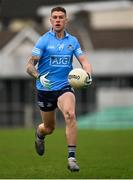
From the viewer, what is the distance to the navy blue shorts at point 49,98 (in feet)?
38.6

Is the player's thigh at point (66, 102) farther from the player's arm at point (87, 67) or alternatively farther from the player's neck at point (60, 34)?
the player's neck at point (60, 34)

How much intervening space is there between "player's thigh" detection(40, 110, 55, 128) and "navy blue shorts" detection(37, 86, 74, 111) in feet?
0.28

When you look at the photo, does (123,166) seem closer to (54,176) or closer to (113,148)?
(54,176)

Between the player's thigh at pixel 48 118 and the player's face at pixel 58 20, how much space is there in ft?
4.67

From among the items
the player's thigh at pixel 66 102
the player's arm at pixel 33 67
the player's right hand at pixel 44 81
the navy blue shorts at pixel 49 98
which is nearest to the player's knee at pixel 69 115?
the player's thigh at pixel 66 102

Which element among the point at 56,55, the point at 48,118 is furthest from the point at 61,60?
the point at 48,118

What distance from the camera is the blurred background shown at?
4556cm

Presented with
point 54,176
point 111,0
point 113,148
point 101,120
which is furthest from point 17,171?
point 111,0

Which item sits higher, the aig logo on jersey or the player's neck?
the player's neck

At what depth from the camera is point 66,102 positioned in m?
11.4

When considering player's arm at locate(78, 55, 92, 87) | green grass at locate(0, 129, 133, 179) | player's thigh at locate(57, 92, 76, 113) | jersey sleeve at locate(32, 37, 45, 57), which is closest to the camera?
green grass at locate(0, 129, 133, 179)

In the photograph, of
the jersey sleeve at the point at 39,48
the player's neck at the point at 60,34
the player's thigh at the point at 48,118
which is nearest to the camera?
the jersey sleeve at the point at 39,48

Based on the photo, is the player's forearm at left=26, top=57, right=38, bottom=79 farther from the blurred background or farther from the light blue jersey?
the blurred background

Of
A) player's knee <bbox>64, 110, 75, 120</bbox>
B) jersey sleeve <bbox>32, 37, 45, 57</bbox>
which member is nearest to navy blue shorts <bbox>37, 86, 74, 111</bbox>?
player's knee <bbox>64, 110, 75, 120</bbox>
